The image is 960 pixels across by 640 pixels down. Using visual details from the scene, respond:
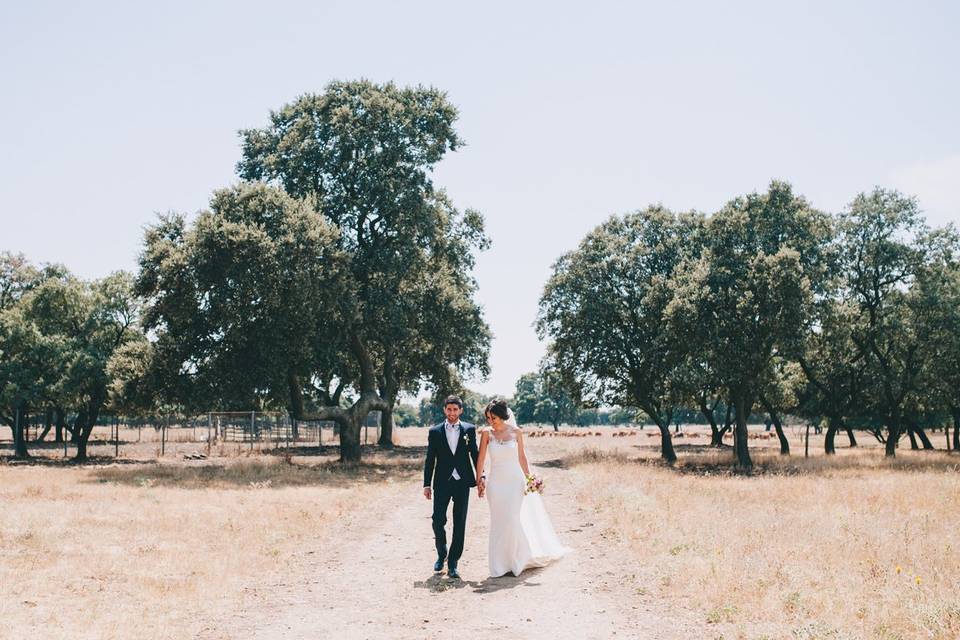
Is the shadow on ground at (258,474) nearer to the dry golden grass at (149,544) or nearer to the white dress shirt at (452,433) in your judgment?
the dry golden grass at (149,544)

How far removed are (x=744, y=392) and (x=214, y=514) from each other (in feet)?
91.3

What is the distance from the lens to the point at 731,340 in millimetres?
34594

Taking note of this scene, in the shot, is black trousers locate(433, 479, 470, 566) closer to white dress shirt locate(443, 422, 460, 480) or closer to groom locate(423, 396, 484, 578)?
groom locate(423, 396, 484, 578)

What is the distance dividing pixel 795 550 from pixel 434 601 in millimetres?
7091

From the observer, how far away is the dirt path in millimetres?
7895

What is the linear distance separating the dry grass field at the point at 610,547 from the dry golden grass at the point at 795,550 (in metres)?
0.04

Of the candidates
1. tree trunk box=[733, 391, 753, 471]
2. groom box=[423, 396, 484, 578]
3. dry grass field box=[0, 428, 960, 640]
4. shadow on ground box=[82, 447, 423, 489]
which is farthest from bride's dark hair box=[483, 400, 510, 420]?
tree trunk box=[733, 391, 753, 471]

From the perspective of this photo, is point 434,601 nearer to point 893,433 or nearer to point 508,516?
point 508,516

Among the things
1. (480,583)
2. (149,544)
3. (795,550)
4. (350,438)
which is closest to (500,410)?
(480,583)

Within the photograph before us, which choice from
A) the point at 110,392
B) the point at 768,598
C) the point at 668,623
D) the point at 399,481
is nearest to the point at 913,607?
the point at 768,598

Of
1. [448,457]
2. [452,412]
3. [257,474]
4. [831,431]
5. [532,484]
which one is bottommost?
[257,474]

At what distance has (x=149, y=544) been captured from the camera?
13.7m

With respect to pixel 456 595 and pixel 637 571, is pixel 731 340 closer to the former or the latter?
pixel 637 571

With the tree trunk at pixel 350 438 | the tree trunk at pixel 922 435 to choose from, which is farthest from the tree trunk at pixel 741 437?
the tree trunk at pixel 922 435
